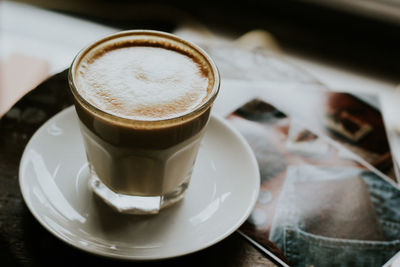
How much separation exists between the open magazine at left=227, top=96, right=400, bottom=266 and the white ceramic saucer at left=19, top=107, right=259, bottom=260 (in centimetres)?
6

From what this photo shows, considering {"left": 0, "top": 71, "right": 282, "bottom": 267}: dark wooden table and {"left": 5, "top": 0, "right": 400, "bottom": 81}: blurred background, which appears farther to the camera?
{"left": 5, "top": 0, "right": 400, "bottom": 81}: blurred background

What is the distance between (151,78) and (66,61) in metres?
1.30

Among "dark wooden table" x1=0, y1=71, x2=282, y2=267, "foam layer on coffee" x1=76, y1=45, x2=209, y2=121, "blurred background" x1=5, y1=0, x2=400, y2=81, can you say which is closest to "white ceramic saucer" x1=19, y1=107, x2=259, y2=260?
"dark wooden table" x1=0, y1=71, x2=282, y2=267

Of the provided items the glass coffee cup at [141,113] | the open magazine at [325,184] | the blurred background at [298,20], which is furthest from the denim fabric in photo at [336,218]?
the blurred background at [298,20]

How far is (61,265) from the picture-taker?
1.99ft

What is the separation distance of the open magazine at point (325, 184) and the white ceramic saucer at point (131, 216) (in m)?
0.06

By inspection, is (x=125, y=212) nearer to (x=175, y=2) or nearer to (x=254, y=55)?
(x=254, y=55)

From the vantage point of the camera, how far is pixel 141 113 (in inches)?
24.0

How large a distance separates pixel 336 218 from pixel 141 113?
392 millimetres

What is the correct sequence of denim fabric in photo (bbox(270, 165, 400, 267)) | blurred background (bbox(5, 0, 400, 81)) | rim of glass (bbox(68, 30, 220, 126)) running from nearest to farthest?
1. rim of glass (bbox(68, 30, 220, 126))
2. denim fabric in photo (bbox(270, 165, 400, 267))
3. blurred background (bbox(5, 0, 400, 81))

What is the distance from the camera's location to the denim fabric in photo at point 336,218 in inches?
26.9

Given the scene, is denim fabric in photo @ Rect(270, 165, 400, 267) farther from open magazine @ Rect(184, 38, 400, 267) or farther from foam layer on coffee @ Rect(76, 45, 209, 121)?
foam layer on coffee @ Rect(76, 45, 209, 121)

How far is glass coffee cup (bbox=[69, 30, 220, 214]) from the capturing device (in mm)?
597

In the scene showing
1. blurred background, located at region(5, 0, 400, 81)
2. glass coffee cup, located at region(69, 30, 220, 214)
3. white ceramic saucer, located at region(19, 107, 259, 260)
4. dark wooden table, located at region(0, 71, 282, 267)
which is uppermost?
glass coffee cup, located at region(69, 30, 220, 214)
